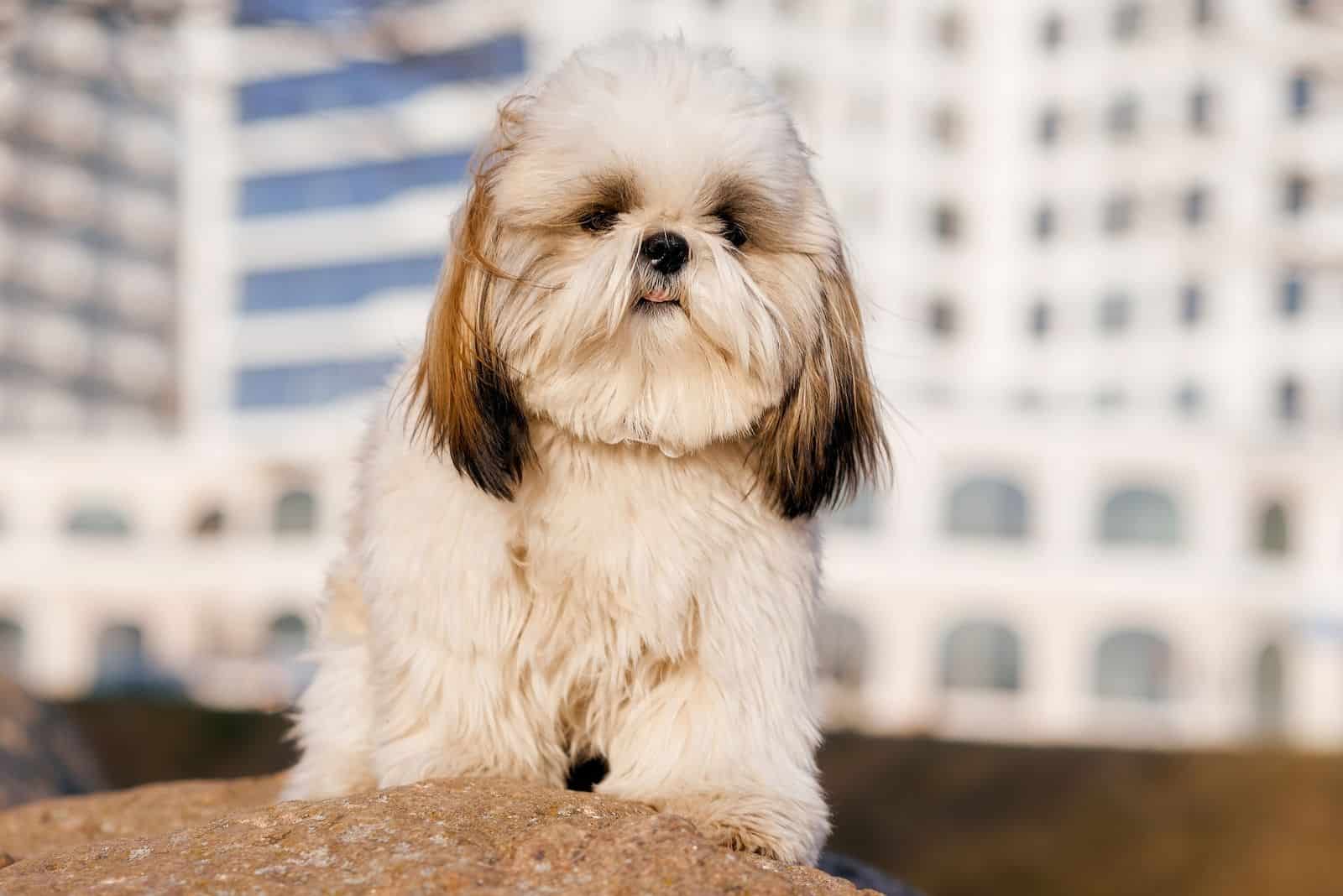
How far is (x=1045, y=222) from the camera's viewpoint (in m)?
45.2

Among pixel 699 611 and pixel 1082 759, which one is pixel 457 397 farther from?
pixel 1082 759

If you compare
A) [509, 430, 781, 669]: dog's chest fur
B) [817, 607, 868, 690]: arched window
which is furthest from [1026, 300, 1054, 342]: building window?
[509, 430, 781, 669]: dog's chest fur

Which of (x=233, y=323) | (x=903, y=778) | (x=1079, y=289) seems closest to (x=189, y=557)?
(x=233, y=323)

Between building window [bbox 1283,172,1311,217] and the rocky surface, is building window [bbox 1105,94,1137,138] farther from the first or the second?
the rocky surface

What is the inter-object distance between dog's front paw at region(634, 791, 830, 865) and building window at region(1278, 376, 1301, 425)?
41449 mm

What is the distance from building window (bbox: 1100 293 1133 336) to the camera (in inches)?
1697

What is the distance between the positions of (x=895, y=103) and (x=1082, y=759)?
3593 centimetres

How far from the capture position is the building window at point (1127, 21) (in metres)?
44.2

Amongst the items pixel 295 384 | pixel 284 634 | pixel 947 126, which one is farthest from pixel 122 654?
pixel 947 126

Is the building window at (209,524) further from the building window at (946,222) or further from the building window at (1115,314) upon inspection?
the building window at (1115,314)

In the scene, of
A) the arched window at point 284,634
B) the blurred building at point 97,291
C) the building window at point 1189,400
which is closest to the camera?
the building window at point 1189,400

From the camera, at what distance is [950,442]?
3906 centimetres

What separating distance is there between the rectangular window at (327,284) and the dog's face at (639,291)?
4181 cm

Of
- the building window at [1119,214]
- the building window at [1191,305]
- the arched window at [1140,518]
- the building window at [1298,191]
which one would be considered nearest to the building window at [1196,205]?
the building window at [1119,214]
